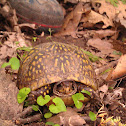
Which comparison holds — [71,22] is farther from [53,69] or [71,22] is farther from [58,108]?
[58,108]

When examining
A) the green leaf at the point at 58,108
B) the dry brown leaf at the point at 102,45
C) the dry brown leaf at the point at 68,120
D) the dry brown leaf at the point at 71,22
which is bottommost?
the dry brown leaf at the point at 68,120

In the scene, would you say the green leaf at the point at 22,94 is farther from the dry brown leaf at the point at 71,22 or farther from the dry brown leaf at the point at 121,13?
the dry brown leaf at the point at 121,13

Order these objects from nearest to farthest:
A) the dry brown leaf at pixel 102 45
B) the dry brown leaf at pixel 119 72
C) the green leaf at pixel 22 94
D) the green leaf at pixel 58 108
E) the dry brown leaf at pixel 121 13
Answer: the green leaf at pixel 58 108
the green leaf at pixel 22 94
the dry brown leaf at pixel 119 72
the dry brown leaf at pixel 102 45
the dry brown leaf at pixel 121 13

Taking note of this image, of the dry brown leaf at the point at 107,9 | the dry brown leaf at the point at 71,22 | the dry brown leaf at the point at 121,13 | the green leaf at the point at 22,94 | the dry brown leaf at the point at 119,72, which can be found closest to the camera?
the green leaf at the point at 22,94

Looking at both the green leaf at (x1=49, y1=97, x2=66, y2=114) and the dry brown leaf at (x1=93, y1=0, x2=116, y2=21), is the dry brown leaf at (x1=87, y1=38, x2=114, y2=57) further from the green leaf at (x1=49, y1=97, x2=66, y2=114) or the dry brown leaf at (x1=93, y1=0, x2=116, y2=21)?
the green leaf at (x1=49, y1=97, x2=66, y2=114)

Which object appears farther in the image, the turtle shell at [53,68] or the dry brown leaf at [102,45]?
the dry brown leaf at [102,45]

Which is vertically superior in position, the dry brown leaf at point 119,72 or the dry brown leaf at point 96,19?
the dry brown leaf at point 96,19

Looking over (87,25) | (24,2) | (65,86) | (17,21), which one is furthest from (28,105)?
(87,25)

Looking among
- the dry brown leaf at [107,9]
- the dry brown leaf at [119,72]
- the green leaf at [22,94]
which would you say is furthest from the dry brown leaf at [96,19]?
the green leaf at [22,94]

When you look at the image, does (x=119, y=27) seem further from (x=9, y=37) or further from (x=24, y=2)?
(x=9, y=37)
